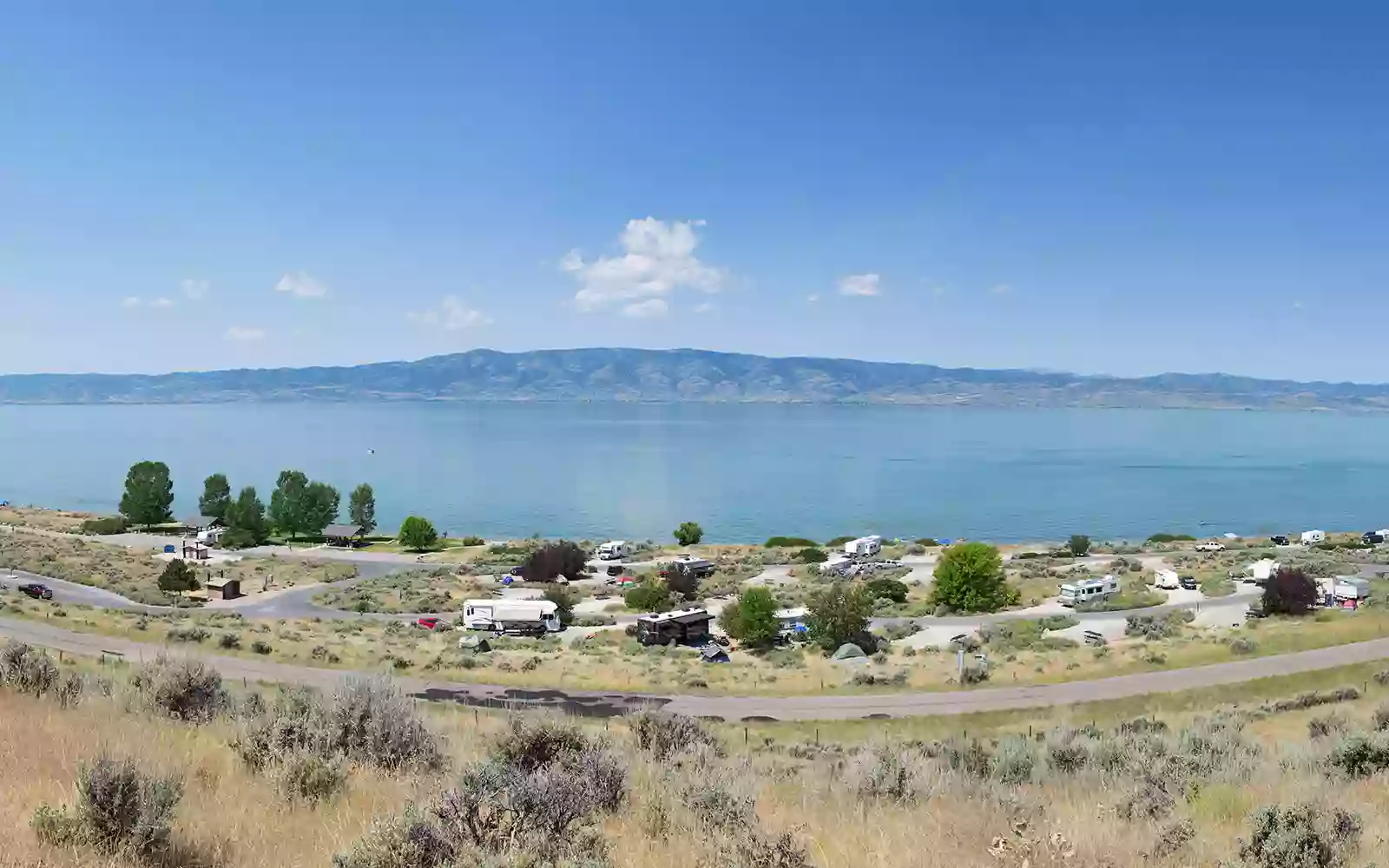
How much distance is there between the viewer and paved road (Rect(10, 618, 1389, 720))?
22078mm

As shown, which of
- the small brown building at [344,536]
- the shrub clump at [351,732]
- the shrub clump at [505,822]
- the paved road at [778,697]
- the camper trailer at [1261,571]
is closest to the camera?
the shrub clump at [505,822]

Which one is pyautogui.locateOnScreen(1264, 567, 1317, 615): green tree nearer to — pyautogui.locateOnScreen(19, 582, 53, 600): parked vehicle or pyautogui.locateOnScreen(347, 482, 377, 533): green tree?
pyautogui.locateOnScreen(19, 582, 53, 600): parked vehicle

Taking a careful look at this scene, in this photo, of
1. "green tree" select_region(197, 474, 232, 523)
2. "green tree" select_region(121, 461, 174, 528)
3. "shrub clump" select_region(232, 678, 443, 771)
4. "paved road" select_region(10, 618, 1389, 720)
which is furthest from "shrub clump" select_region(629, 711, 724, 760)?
"green tree" select_region(121, 461, 174, 528)

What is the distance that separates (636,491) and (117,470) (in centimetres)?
9470

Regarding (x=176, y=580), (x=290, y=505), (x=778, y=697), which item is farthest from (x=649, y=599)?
(x=290, y=505)

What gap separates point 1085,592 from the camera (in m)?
42.7

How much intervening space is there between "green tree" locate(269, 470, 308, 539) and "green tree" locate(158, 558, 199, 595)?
1167 inches

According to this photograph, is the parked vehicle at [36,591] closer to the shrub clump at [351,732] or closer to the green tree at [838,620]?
the green tree at [838,620]

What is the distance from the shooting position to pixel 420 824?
4227 mm

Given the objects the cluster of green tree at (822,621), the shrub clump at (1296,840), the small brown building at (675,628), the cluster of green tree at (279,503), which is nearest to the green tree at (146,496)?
the cluster of green tree at (279,503)

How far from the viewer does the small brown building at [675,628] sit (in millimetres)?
35000

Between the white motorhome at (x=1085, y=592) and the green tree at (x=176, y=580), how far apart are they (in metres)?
45.2

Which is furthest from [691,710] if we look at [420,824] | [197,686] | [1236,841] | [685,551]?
[685,551]

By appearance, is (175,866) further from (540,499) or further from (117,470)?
(117,470)
